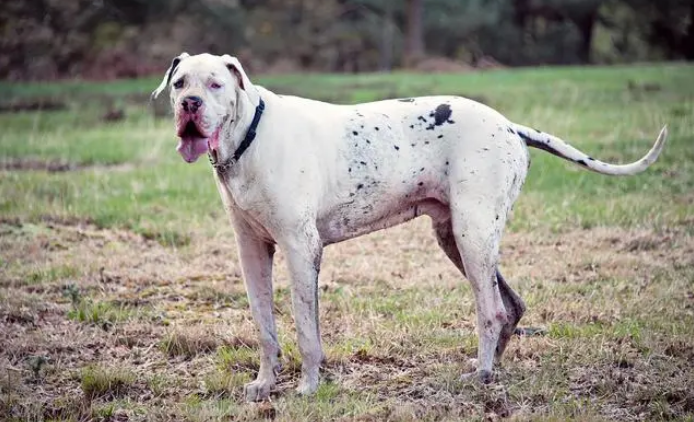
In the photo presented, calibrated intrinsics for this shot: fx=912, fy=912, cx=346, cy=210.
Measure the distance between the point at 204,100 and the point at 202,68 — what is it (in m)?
0.21

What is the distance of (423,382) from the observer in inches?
211

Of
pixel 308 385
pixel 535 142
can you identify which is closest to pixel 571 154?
pixel 535 142

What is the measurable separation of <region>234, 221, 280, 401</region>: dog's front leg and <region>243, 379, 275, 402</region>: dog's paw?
0.12 ft

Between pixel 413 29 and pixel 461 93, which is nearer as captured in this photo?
pixel 461 93

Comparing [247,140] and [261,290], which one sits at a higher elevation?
[247,140]

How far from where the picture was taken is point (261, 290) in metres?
5.46

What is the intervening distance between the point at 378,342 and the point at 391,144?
1367 millimetres

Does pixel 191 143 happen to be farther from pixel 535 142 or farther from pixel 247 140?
pixel 535 142

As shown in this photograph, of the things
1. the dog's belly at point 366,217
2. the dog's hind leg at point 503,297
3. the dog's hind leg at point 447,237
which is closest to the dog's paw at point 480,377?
the dog's hind leg at point 503,297

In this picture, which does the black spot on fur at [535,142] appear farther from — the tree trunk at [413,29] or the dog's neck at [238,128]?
the tree trunk at [413,29]

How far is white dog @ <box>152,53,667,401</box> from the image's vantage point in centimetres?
507

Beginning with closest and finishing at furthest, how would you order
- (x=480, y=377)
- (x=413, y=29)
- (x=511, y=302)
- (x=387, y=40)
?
(x=480, y=377) → (x=511, y=302) → (x=413, y=29) → (x=387, y=40)

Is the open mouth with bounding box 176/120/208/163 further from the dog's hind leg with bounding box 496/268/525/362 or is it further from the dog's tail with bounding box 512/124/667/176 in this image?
the dog's hind leg with bounding box 496/268/525/362

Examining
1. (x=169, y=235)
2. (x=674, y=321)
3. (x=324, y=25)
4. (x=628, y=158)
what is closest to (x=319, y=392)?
(x=674, y=321)
